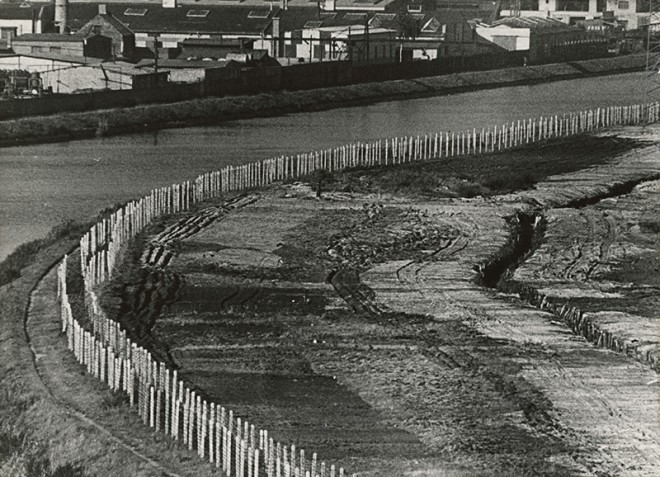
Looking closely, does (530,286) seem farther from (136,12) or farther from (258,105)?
(136,12)

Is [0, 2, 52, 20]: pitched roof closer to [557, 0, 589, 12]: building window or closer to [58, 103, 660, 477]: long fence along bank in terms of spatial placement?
[557, 0, 589, 12]: building window

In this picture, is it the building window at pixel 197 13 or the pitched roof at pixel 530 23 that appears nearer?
the building window at pixel 197 13

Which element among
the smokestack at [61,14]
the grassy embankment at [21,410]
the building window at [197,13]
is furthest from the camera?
the building window at [197,13]

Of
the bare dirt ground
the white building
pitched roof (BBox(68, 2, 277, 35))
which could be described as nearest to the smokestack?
pitched roof (BBox(68, 2, 277, 35))

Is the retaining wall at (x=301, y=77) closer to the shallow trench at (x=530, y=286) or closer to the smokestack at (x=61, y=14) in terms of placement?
the smokestack at (x=61, y=14)

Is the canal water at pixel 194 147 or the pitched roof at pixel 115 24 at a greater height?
the pitched roof at pixel 115 24

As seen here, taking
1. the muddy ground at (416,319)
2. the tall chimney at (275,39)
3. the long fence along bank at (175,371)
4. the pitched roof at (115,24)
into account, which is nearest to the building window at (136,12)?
the tall chimney at (275,39)

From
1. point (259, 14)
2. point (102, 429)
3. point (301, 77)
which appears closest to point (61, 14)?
point (259, 14)
